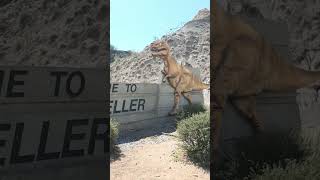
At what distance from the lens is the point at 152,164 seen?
10906 millimetres

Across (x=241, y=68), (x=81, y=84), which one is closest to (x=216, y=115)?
(x=241, y=68)

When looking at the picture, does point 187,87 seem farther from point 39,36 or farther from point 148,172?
point 39,36

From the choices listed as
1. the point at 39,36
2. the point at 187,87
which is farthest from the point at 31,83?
the point at 187,87

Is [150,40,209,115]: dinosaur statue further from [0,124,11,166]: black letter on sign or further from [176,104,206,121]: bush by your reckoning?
[0,124,11,166]: black letter on sign

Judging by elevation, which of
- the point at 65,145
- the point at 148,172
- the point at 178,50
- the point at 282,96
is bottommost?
the point at 148,172

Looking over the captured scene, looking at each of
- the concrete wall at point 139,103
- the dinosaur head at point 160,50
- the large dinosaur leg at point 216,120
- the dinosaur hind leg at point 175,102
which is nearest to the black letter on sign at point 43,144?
the large dinosaur leg at point 216,120

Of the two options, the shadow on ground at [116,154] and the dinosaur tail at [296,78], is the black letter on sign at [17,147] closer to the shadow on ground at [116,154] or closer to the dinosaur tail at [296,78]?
the dinosaur tail at [296,78]

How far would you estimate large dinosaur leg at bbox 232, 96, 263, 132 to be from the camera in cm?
530

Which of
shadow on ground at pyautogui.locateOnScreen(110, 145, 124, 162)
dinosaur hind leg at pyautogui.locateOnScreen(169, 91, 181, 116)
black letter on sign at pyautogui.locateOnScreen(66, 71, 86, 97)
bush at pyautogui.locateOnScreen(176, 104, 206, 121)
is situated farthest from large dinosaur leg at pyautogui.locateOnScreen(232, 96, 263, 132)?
dinosaur hind leg at pyautogui.locateOnScreen(169, 91, 181, 116)

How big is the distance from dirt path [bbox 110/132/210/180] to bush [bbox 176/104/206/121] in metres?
3.06

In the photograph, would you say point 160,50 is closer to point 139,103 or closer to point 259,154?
point 139,103

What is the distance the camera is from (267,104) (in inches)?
222

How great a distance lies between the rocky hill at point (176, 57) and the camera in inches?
1390

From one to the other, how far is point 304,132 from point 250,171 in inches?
47.6
